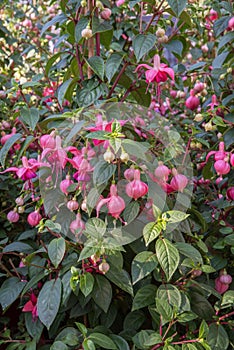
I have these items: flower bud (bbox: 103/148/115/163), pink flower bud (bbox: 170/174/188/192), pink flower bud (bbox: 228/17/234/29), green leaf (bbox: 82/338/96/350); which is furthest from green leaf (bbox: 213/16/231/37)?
green leaf (bbox: 82/338/96/350)

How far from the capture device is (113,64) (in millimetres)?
978

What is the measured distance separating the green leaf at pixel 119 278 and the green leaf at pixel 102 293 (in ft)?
0.10

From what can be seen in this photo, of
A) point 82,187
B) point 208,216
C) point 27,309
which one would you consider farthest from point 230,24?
point 27,309

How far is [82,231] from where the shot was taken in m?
0.80

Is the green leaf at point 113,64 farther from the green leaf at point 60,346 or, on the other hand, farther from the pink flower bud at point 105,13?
the green leaf at point 60,346

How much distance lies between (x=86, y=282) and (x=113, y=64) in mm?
482

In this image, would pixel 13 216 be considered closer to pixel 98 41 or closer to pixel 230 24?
pixel 98 41

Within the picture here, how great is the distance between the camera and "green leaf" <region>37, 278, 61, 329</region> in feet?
2.66

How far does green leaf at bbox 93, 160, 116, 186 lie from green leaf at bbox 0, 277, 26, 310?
0.38 m

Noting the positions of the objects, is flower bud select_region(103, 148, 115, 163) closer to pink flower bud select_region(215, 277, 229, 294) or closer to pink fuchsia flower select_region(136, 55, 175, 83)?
pink fuchsia flower select_region(136, 55, 175, 83)

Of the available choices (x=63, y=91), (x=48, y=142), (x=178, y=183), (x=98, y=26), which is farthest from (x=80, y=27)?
(x=178, y=183)

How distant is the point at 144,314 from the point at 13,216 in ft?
1.25

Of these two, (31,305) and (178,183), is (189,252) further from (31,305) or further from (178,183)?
(31,305)

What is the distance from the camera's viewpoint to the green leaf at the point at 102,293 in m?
0.84
